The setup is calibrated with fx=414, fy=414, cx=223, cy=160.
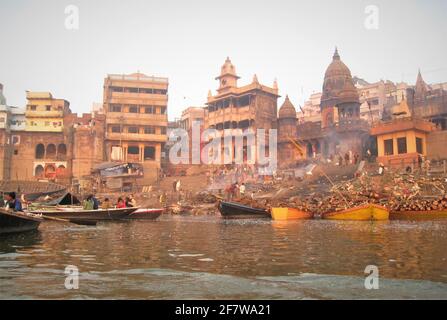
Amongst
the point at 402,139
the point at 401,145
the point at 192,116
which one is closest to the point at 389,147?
the point at 401,145

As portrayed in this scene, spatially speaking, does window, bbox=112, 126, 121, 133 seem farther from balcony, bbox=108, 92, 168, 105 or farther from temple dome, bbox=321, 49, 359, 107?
temple dome, bbox=321, 49, 359, 107

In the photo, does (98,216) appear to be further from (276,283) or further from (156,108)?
(156,108)

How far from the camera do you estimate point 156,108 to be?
57.3 m

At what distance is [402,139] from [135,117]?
33.4m

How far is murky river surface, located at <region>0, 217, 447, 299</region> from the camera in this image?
569cm

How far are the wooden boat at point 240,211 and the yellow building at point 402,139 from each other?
1597 centimetres

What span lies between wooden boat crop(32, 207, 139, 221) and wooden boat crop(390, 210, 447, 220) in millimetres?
15729

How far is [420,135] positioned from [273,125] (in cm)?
2053

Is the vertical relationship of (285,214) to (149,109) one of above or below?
below

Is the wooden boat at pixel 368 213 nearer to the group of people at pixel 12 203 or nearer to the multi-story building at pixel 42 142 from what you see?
the group of people at pixel 12 203

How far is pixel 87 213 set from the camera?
22.0 metres

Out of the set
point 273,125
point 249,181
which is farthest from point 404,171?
point 273,125

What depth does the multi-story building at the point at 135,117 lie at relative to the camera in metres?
54.0

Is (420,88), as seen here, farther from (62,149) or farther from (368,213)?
(62,149)
